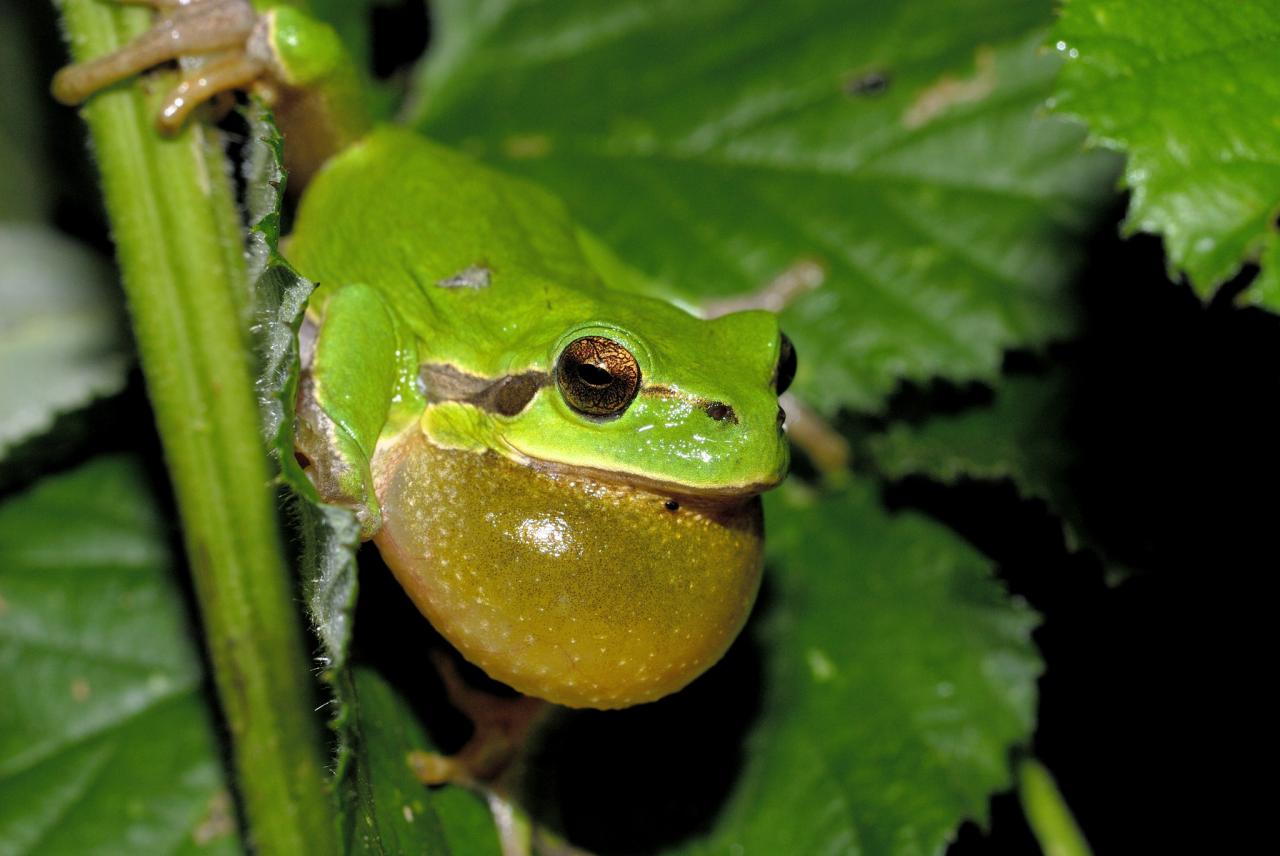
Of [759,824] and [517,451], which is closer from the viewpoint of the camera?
[517,451]

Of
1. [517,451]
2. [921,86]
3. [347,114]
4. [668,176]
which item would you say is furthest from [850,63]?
[517,451]

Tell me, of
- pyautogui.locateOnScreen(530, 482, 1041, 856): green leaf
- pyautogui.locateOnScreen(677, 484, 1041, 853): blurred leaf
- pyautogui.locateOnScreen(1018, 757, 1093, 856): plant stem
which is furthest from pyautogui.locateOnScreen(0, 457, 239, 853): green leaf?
pyautogui.locateOnScreen(1018, 757, 1093, 856): plant stem

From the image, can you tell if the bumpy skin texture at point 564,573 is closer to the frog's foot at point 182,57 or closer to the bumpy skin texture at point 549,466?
the bumpy skin texture at point 549,466

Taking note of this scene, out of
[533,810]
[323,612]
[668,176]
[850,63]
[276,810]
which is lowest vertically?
[533,810]

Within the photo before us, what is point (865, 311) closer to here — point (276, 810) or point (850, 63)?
point (850, 63)

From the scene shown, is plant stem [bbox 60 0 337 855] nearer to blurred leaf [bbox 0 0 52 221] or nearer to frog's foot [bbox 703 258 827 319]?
frog's foot [bbox 703 258 827 319]

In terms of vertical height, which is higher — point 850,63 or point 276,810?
point 850,63
